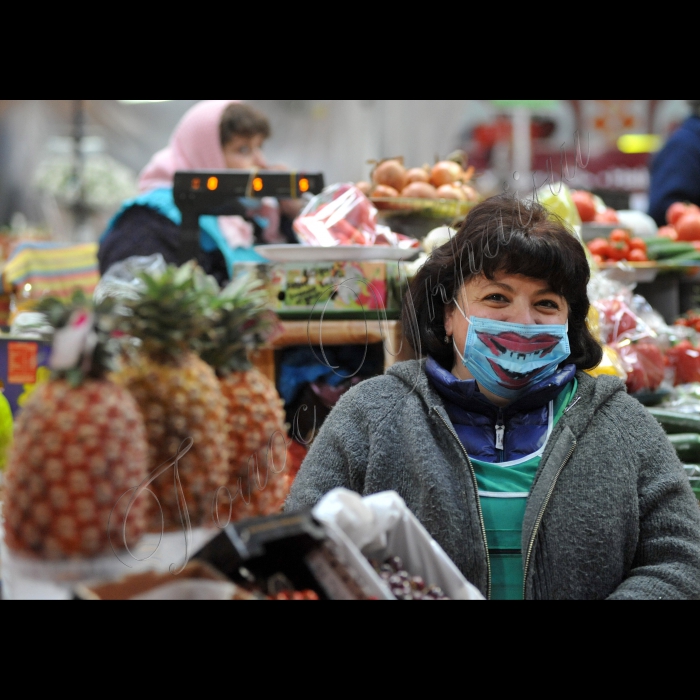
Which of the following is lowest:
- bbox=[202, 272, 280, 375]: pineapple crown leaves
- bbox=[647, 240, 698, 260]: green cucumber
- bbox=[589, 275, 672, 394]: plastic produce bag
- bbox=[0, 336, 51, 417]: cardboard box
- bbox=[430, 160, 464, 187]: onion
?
bbox=[589, 275, 672, 394]: plastic produce bag

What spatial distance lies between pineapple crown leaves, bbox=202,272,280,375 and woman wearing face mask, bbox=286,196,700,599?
735 mm

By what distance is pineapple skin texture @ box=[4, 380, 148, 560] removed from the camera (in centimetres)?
93

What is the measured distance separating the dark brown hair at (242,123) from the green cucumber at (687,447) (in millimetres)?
2070

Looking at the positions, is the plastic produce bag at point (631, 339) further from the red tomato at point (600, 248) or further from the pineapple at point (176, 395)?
the pineapple at point (176, 395)

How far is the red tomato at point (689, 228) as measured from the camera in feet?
12.8

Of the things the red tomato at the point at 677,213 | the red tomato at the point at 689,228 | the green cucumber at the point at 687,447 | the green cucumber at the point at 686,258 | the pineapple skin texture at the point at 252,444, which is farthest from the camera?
the red tomato at the point at 677,213

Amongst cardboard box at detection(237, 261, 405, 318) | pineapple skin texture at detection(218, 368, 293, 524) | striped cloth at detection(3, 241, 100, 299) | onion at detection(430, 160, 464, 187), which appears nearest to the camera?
pineapple skin texture at detection(218, 368, 293, 524)

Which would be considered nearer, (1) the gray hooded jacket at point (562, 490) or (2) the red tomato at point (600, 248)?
(1) the gray hooded jacket at point (562, 490)

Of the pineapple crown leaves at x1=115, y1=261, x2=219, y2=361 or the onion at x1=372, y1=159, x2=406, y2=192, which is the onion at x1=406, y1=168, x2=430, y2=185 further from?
the pineapple crown leaves at x1=115, y1=261, x2=219, y2=361

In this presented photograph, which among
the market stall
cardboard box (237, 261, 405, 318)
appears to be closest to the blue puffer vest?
cardboard box (237, 261, 405, 318)

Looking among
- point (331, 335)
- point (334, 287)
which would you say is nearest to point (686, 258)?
point (334, 287)

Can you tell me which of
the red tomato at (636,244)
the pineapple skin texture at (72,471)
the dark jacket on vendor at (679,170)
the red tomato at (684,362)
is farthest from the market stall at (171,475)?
the dark jacket on vendor at (679,170)

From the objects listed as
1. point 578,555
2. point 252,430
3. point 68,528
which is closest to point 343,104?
point 578,555
